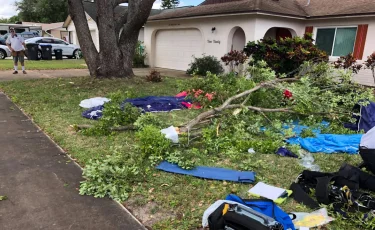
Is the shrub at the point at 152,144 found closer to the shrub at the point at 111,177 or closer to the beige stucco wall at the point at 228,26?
the shrub at the point at 111,177

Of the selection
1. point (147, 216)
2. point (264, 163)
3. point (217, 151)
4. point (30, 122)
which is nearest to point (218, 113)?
point (217, 151)

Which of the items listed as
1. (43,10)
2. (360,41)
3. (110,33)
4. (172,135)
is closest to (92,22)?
(110,33)

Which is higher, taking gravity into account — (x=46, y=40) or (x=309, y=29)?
(x=309, y=29)

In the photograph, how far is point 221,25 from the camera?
1317 cm

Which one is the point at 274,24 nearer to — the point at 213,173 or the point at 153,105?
the point at 153,105

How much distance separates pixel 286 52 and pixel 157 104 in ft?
18.1

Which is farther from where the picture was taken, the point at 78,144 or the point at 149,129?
the point at 78,144

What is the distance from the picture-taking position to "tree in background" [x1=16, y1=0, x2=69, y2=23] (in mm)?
46594

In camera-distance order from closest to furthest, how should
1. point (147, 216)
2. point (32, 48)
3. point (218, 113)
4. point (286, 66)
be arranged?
point (147, 216)
point (218, 113)
point (286, 66)
point (32, 48)

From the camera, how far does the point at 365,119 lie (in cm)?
560

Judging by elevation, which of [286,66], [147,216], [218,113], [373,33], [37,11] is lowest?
[147,216]

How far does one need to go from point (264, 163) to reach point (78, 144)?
291 cm

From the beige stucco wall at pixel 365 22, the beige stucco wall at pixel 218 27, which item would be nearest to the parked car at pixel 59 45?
the beige stucco wall at pixel 218 27

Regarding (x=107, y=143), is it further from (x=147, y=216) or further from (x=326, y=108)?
(x=326, y=108)
